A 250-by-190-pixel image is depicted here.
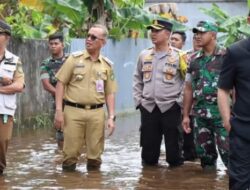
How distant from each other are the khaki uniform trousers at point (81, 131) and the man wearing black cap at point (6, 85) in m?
0.80

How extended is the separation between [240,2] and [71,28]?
1287 centimetres

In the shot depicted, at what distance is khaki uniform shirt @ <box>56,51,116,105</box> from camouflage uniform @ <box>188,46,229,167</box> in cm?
114

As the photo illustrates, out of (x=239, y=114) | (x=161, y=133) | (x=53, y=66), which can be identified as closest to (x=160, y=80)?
(x=161, y=133)

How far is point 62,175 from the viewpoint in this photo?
8969mm

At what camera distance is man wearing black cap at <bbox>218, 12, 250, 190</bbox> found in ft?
18.6

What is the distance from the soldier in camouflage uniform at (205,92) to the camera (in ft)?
29.4

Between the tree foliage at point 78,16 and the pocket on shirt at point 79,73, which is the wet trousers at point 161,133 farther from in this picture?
the tree foliage at point 78,16

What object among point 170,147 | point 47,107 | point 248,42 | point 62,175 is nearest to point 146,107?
point 170,147

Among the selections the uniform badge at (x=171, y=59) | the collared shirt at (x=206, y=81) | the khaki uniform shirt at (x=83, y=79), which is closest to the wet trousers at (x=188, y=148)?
the uniform badge at (x=171, y=59)

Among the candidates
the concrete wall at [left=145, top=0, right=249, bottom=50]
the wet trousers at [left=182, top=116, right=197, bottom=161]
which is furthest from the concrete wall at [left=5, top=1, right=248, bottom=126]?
the wet trousers at [left=182, top=116, right=197, bottom=161]

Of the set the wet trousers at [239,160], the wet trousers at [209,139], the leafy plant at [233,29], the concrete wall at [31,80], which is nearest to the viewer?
the wet trousers at [239,160]

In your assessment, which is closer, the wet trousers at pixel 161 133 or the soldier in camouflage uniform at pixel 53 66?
the wet trousers at pixel 161 133

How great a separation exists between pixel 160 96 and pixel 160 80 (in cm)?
21

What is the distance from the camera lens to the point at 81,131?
9.12 metres
